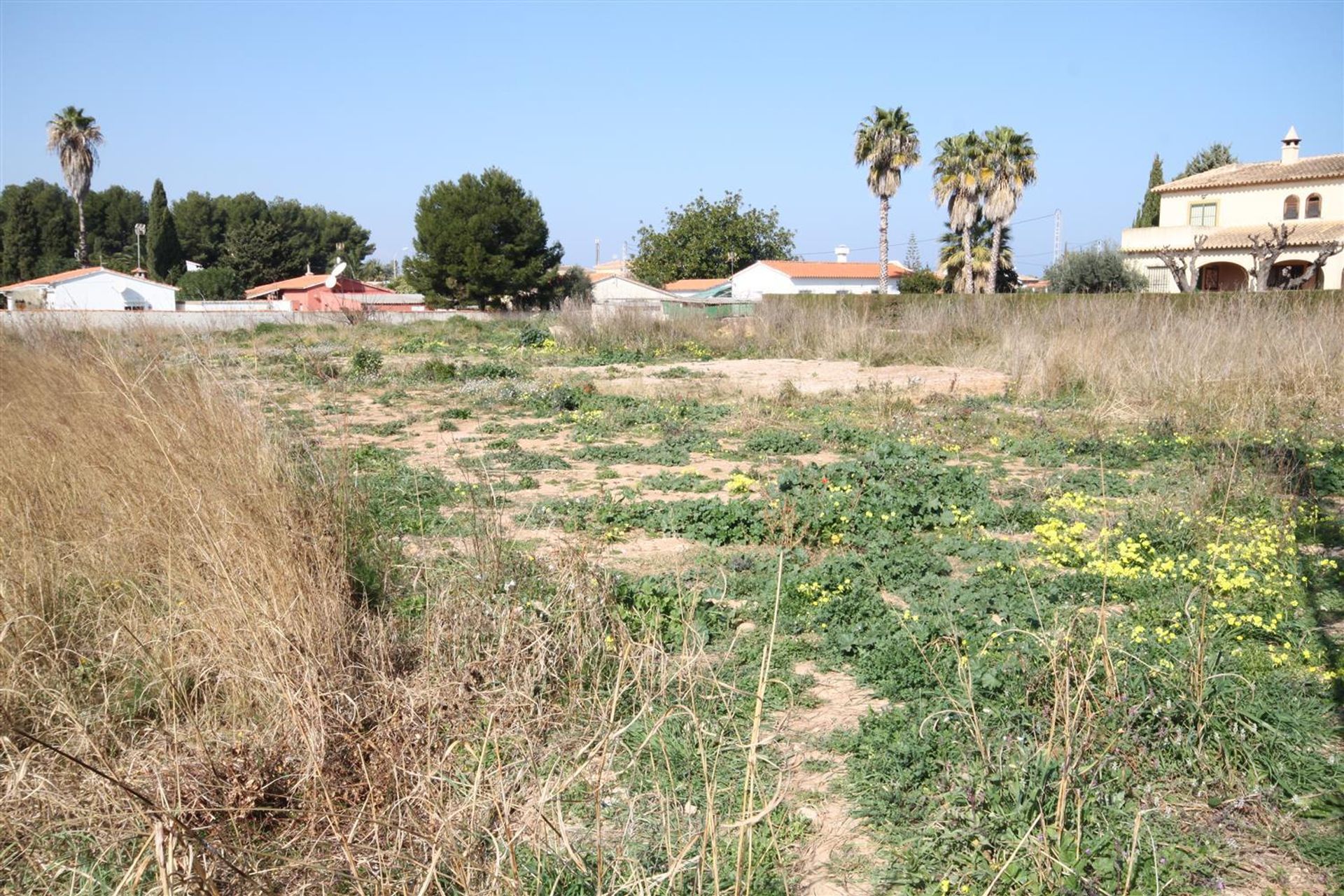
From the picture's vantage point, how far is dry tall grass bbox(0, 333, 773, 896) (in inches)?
93.0

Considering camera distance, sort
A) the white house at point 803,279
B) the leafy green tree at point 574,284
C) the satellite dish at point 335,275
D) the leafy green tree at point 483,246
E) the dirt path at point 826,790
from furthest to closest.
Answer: the white house at point 803,279 < the leafy green tree at point 574,284 < the leafy green tree at point 483,246 < the satellite dish at point 335,275 < the dirt path at point 826,790

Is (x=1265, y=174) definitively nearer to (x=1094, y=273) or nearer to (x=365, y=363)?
(x=1094, y=273)

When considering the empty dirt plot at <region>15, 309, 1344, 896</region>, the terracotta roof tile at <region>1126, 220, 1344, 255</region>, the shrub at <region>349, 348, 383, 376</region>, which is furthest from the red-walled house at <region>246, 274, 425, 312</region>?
the empty dirt plot at <region>15, 309, 1344, 896</region>

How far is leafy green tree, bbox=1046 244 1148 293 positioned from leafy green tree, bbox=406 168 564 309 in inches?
891

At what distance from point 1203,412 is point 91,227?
72.6 m

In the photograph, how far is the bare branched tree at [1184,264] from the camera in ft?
98.5

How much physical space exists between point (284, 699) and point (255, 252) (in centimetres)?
6620

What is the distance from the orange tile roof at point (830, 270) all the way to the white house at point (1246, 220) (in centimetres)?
1892

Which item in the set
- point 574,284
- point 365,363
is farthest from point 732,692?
point 574,284

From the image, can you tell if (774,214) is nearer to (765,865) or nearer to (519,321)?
(519,321)

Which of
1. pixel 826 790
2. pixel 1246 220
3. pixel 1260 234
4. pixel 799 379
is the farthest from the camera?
pixel 1246 220

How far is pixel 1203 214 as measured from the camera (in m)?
37.2

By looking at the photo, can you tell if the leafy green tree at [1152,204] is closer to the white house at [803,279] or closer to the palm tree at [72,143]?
the white house at [803,279]

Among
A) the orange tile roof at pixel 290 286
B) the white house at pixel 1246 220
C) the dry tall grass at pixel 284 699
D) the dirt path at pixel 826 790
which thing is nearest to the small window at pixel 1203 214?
the white house at pixel 1246 220
